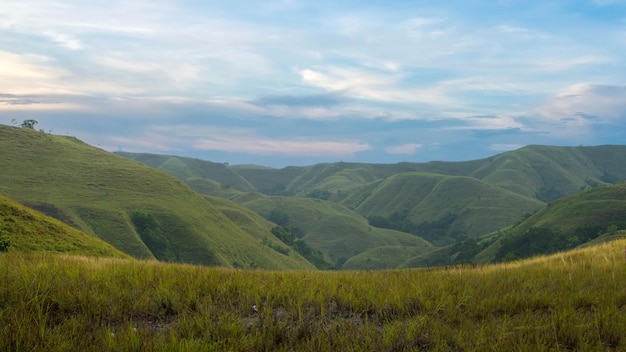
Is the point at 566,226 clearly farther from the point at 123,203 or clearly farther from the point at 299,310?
the point at 299,310

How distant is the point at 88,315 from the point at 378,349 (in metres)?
4.11

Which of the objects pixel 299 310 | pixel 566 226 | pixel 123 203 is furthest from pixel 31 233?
pixel 566 226

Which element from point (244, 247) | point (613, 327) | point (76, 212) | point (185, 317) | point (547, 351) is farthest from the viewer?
point (244, 247)

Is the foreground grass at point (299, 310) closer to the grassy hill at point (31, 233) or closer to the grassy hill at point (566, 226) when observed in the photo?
the grassy hill at point (31, 233)

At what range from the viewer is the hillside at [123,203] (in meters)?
118

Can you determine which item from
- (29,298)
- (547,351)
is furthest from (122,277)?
(547,351)

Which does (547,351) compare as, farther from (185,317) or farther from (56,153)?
(56,153)

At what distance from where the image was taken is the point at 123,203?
136250mm

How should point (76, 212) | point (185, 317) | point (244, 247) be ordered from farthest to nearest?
point (244, 247), point (76, 212), point (185, 317)

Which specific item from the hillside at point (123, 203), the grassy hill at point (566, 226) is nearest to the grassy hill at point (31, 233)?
the hillside at point (123, 203)

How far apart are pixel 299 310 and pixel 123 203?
143823 millimetres

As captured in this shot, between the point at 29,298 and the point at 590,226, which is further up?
the point at 29,298

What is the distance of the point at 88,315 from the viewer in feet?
19.8

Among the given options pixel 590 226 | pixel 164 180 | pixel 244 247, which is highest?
pixel 164 180
